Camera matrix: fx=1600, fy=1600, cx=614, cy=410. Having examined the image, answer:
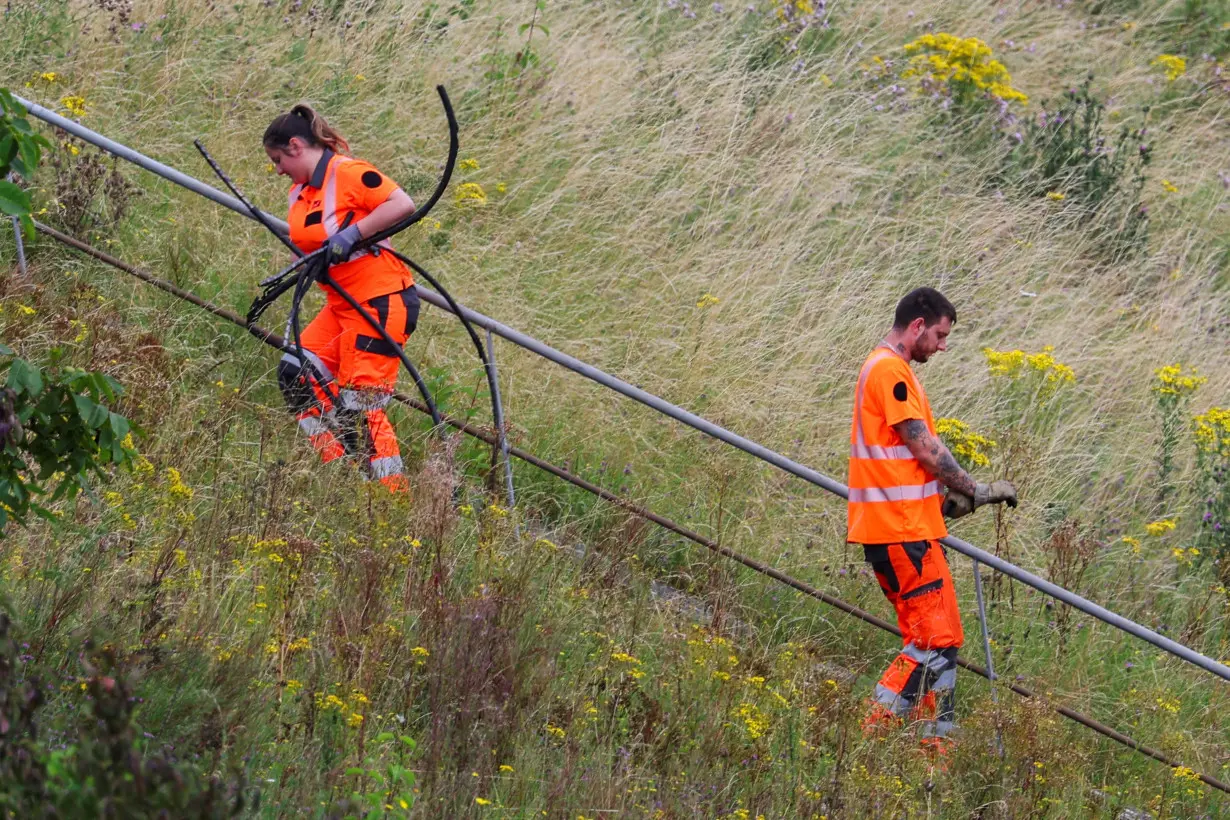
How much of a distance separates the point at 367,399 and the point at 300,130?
1.19 m

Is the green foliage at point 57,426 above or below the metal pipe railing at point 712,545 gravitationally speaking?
above

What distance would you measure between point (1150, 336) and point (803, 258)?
8.95 ft

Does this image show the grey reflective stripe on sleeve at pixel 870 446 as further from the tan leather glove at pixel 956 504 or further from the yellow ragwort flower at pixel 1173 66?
the yellow ragwort flower at pixel 1173 66

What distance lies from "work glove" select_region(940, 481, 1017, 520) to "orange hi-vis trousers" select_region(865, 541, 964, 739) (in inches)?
7.1

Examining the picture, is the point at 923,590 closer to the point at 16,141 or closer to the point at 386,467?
the point at 386,467

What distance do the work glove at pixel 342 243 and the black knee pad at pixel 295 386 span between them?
1.76 ft

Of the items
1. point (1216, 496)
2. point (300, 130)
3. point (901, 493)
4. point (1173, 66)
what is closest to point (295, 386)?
point (300, 130)

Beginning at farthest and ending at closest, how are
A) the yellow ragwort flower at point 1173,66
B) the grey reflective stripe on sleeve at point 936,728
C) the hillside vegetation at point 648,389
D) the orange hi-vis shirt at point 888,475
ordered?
the yellow ragwort flower at point 1173,66 → the orange hi-vis shirt at point 888,475 → the grey reflective stripe on sleeve at point 936,728 → the hillside vegetation at point 648,389

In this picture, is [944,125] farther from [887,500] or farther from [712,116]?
[887,500]

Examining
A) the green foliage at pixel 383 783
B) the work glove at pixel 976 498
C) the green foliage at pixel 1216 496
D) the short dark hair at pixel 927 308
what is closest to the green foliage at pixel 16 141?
the green foliage at pixel 383 783

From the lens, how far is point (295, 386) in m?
6.89

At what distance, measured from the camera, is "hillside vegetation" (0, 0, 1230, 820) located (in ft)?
16.3

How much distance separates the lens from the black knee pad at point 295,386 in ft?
22.6

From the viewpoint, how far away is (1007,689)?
7.28 m
